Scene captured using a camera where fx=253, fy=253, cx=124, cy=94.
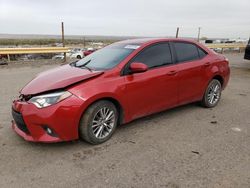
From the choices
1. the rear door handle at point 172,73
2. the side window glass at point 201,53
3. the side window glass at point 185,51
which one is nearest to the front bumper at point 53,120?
the rear door handle at point 172,73

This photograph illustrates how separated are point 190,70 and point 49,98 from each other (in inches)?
109

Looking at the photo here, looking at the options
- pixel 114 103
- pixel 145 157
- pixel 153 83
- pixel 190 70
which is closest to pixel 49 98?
pixel 114 103

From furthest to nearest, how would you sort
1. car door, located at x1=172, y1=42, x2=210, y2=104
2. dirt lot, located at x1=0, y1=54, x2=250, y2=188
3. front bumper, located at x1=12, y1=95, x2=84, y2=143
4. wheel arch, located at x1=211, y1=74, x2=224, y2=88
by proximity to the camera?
1. wheel arch, located at x1=211, y1=74, x2=224, y2=88
2. car door, located at x1=172, y1=42, x2=210, y2=104
3. front bumper, located at x1=12, y1=95, x2=84, y2=143
4. dirt lot, located at x1=0, y1=54, x2=250, y2=188

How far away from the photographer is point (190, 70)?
491cm

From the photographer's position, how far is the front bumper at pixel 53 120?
10.9 feet

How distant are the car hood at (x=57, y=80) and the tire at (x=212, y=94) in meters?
2.72

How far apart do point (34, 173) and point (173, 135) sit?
2.18m

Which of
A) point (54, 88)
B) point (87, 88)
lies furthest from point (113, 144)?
point (54, 88)

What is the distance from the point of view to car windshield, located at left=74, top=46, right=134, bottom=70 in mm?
4149

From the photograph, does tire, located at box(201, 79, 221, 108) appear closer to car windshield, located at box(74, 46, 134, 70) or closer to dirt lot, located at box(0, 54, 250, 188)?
dirt lot, located at box(0, 54, 250, 188)

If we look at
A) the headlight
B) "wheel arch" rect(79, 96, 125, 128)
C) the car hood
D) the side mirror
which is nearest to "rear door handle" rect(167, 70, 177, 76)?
the side mirror

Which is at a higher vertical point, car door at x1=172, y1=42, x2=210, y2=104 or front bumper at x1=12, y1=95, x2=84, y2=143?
car door at x1=172, y1=42, x2=210, y2=104

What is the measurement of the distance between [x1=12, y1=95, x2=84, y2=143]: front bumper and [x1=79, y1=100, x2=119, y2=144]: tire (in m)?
0.13

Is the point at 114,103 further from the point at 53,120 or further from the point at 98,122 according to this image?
the point at 53,120
